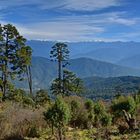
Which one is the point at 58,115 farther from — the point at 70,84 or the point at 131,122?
the point at 70,84

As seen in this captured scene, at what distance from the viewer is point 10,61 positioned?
45.8 metres

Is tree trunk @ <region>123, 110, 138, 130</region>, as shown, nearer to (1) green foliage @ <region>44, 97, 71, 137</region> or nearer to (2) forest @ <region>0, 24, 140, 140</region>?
(2) forest @ <region>0, 24, 140, 140</region>

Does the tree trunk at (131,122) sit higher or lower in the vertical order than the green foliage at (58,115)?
lower

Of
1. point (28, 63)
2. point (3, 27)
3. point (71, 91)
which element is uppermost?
point (3, 27)

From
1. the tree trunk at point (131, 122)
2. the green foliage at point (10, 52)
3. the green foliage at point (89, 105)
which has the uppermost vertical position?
the green foliage at point (10, 52)

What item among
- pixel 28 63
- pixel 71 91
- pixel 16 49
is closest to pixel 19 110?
pixel 16 49

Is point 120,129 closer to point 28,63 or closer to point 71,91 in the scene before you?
point 28,63

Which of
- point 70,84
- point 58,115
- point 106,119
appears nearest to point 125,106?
point 106,119

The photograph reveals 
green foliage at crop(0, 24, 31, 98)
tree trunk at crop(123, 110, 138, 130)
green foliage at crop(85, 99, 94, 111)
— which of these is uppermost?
green foliage at crop(0, 24, 31, 98)

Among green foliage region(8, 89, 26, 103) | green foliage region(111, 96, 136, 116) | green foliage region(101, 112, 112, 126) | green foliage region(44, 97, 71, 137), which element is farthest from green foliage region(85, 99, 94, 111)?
green foliage region(8, 89, 26, 103)

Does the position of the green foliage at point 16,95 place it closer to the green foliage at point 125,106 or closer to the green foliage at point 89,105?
the green foliage at point 89,105

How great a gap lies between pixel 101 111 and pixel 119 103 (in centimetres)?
196

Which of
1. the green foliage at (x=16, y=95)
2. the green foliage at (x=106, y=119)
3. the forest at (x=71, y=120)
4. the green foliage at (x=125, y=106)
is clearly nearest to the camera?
the forest at (x=71, y=120)

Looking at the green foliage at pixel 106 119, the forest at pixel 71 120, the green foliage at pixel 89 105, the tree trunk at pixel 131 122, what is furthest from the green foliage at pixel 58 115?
the green foliage at pixel 89 105
